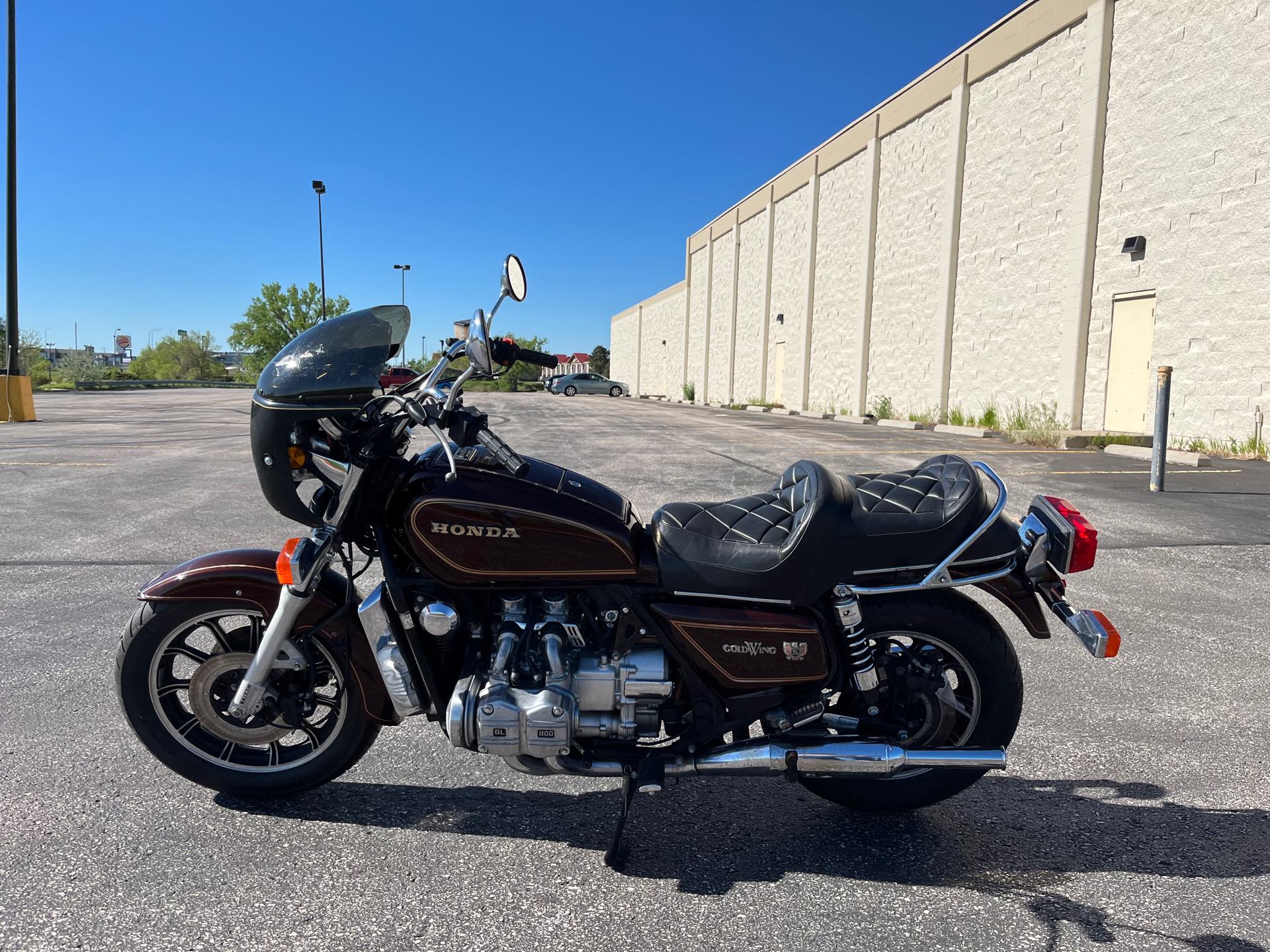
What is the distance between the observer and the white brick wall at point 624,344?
68.4m

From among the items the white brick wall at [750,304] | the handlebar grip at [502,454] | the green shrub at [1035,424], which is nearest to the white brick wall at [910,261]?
the green shrub at [1035,424]

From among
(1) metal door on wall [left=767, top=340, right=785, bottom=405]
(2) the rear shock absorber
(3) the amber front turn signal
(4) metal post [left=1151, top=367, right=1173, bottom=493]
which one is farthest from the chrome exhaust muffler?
(1) metal door on wall [left=767, top=340, right=785, bottom=405]

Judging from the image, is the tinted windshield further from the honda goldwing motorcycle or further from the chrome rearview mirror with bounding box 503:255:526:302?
the chrome rearview mirror with bounding box 503:255:526:302

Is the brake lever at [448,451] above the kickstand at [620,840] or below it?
above

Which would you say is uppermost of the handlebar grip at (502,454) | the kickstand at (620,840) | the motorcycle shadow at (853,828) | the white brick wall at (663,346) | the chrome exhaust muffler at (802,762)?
the white brick wall at (663,346)

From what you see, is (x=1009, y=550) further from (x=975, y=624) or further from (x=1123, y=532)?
(x=1123, y=532)

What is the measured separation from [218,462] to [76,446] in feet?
12.7

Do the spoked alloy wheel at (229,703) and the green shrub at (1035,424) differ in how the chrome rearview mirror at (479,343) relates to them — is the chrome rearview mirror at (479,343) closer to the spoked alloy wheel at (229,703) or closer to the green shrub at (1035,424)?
the spoked alloy wheel at (229,703)

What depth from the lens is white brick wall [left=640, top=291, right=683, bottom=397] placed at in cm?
5278

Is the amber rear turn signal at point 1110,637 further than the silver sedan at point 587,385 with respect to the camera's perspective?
No

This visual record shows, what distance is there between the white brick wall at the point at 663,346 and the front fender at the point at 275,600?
162ft

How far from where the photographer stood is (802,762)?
8.46ft

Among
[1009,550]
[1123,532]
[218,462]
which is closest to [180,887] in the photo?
[1009,550]

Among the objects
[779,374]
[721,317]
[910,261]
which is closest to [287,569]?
[910,261]
